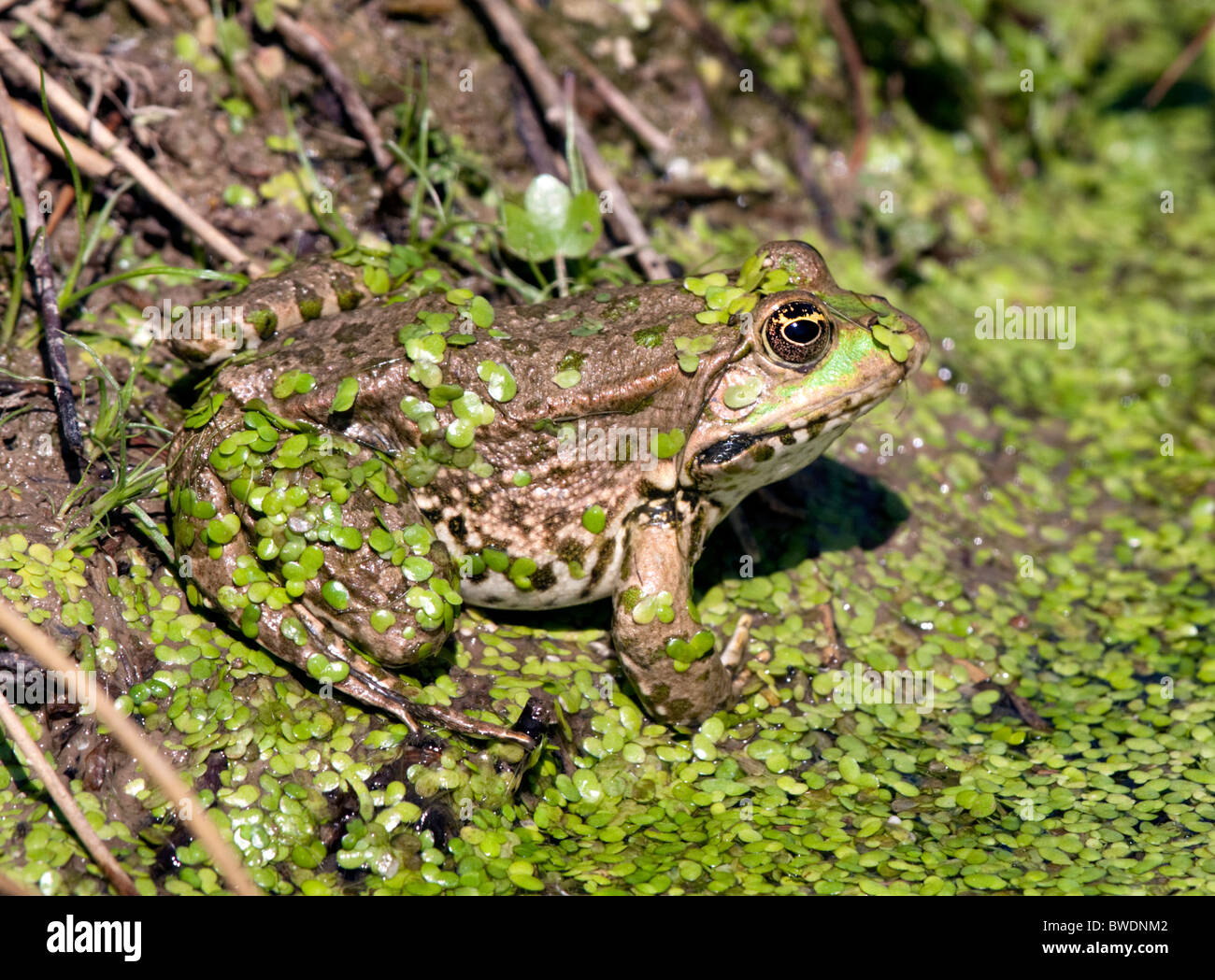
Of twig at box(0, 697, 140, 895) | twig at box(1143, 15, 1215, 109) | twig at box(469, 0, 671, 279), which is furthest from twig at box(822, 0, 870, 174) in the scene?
twig at box(0, 697, 140, 895)

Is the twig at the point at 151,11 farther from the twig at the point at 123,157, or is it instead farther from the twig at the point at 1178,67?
the twig at the point at 1178,67

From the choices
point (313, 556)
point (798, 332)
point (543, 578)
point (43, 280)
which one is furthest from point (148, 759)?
point (798, 332)

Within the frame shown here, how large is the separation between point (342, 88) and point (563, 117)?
1176 millimetres

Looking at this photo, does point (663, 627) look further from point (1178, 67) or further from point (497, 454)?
point (1178, 67)

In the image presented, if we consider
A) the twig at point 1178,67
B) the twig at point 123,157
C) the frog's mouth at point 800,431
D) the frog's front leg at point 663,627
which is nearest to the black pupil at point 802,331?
the frog's mouth at point 800,431

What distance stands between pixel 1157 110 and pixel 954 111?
231cm

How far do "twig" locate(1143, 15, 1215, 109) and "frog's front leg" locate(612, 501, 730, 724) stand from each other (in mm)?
6550

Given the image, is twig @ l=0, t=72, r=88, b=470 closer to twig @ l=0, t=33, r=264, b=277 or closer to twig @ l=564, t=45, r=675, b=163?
twig @ l=0, t=33, r=264, b=277

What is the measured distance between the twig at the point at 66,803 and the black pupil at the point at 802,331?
2859 millimetres

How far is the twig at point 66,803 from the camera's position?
3.37 metres

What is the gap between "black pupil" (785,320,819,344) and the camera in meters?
4.04

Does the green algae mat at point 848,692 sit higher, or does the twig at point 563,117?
the twig at point 563,117
